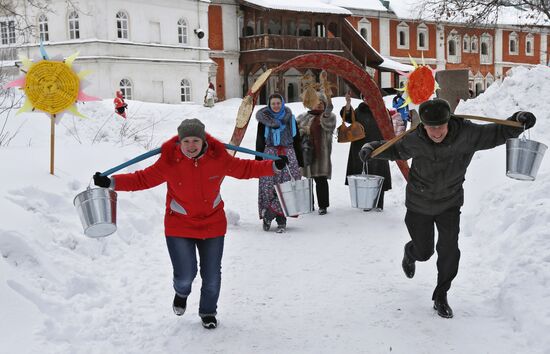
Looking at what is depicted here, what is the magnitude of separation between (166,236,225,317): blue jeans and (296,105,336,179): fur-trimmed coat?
15.2 ft

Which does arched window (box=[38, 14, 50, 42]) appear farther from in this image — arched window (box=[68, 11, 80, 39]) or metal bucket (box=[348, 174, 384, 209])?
metal bucket (box=[348, 174, 384, 209])

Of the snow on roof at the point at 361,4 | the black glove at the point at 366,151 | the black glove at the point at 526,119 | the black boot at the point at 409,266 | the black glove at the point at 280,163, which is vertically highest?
the snow on roof at the point at 361,4

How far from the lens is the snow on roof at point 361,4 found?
120ft

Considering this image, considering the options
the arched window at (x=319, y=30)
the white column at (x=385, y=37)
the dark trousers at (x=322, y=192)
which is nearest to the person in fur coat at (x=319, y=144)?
the dark trousers at (x=322, y=192)

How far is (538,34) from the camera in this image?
45438 mm

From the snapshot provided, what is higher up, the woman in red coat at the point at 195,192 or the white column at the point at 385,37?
the white column at the point at 385,37

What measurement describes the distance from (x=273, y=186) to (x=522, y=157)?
398 centimetres

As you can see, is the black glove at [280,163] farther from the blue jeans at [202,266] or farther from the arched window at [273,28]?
the arched window at [273,28]

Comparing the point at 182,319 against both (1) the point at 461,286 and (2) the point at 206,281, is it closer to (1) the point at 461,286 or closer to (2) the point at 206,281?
(2) the point at 206,281

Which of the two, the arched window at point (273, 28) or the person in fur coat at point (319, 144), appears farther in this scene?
the arched window at point (273, 28)

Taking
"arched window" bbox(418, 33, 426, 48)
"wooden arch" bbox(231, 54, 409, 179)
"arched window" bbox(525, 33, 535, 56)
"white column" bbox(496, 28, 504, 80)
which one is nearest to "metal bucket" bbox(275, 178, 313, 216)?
"wooden arch" bbox(231, 54, 409, 179)

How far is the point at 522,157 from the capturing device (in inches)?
165

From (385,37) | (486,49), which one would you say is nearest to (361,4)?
(385,37)

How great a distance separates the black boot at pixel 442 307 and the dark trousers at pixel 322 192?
170 inches
